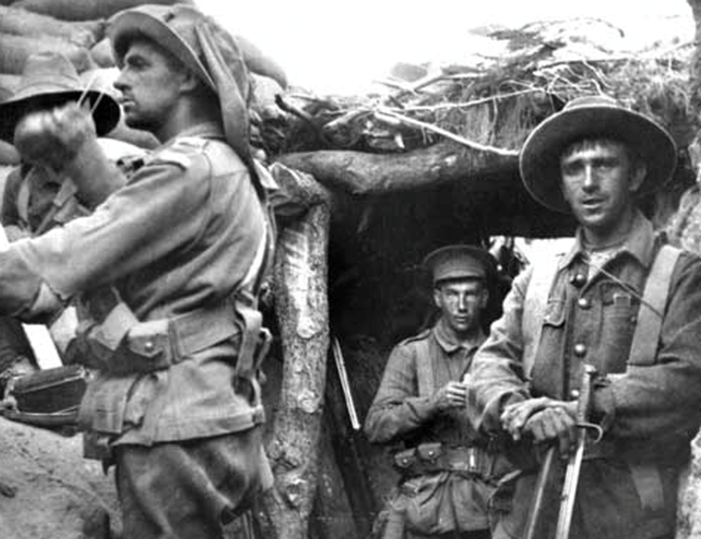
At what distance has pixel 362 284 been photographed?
9523mm

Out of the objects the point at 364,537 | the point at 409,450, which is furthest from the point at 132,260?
the point at 364,537

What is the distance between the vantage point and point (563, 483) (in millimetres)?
5316

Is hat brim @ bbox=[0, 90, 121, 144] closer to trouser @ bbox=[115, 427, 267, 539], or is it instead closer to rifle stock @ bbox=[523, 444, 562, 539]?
trouser @ bbox=[115, 427, 267, 539]

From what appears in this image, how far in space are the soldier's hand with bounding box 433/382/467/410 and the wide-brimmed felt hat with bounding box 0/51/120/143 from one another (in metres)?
2.28

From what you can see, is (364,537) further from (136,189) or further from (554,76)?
(136,189)

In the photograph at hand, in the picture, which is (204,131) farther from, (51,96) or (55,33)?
(55,33)

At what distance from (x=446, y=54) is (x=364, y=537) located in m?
3.09

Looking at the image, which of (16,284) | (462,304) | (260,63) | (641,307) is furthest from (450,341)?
(16,284)

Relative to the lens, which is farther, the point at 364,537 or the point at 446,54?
the point at 446,54

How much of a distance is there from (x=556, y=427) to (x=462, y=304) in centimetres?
285

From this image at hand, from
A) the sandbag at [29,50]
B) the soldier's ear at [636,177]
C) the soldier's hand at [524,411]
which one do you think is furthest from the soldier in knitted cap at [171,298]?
the sandbag at [29,50]

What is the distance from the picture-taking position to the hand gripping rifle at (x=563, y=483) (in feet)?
16.9

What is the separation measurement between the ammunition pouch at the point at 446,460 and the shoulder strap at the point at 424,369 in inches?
14.4

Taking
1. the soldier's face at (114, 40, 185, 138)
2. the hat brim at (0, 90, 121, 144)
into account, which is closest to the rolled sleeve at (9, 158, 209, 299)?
the soldier's face at (114, 40, 185, 138)
